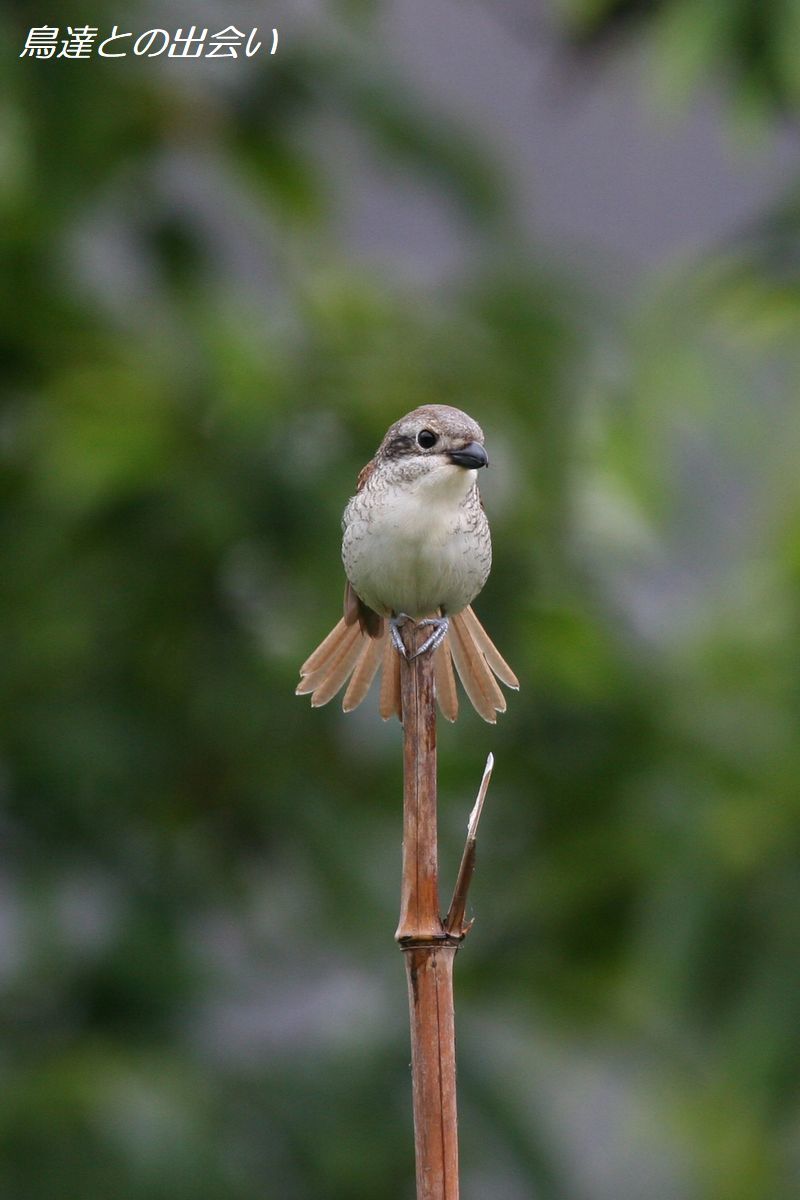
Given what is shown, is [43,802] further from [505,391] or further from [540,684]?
[505,391]

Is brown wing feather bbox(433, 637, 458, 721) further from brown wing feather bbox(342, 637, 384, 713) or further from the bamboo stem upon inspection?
the bamboo stem

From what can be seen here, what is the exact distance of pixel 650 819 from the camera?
23.4 ft

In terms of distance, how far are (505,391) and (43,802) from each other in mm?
2745

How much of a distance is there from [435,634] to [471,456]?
0.29 m

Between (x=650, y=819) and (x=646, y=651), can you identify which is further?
(x=646, y=651)

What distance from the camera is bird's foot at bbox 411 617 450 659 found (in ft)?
9.18

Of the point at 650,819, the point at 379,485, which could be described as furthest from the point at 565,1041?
the point at 379,485

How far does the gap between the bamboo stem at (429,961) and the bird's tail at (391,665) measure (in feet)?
2.30

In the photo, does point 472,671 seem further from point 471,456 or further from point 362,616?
point 471,456

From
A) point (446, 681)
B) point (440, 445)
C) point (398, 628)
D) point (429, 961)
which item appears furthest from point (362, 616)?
point (429, 961)

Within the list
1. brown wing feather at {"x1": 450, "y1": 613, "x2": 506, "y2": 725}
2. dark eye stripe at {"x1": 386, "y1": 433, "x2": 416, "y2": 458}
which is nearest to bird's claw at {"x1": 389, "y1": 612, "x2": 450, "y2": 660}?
brown wing feather at {"x1": 450, "y1": 613, "x2": 506, "y2": 725}

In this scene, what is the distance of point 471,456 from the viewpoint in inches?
112

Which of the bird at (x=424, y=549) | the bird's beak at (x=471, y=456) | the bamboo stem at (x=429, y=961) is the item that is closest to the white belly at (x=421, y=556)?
the bird at (x=424, y=549)

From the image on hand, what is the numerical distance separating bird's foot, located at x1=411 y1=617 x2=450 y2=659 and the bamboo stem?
382mm
